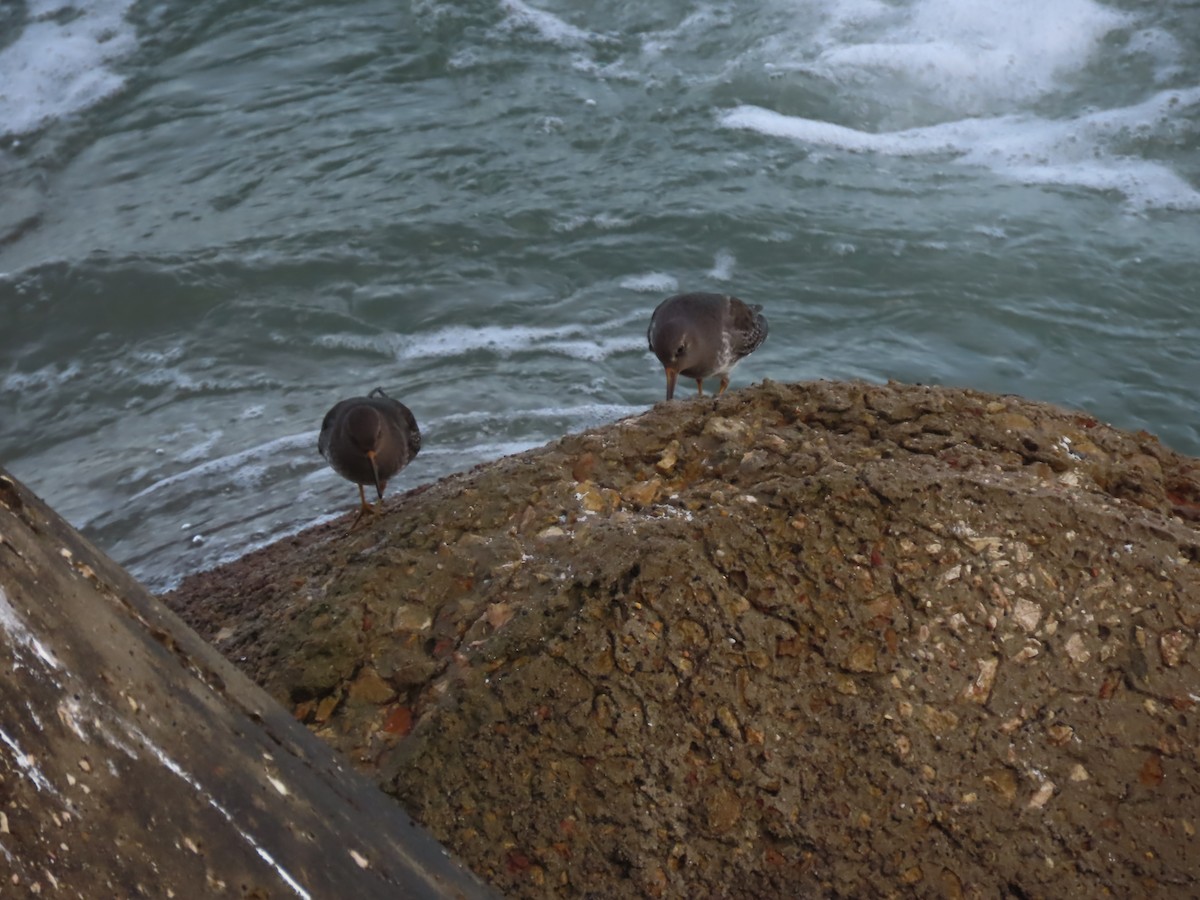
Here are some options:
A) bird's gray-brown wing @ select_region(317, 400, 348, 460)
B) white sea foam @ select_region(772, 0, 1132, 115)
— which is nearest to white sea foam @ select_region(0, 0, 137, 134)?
white sea foam @ select_region(772, 0, 1132, 115)

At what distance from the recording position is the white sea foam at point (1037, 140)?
9594 mm

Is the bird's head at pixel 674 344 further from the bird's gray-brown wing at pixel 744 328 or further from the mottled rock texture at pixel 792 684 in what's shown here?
the mottled rock texture at pixel 792 684

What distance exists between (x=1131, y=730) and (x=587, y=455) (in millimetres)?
1580

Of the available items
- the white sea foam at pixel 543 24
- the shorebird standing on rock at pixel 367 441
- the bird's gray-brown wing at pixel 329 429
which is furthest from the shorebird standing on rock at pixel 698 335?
the white sea foam at pixel 543 24

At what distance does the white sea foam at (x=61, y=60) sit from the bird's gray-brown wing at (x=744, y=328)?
799cm

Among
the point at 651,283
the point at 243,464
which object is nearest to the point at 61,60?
the point at 651,283

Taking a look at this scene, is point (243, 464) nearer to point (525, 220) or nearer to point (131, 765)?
point (525, 220)

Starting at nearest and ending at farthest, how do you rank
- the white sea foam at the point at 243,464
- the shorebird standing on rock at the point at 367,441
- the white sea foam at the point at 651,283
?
the shorebird standing on rock at the point at 367,441 < the white sea foam at the point at 243,464 < the white sea foam at the point at 651,283

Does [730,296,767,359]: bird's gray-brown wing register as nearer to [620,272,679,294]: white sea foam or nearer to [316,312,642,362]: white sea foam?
[316,312,642,362]: white sea foam

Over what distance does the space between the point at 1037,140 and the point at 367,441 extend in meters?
7.27

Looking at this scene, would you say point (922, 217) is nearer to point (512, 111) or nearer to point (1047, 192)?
point (1047, 192)

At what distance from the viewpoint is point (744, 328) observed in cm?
597

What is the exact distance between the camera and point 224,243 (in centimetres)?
897

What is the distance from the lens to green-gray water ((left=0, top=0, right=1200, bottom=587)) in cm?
703
